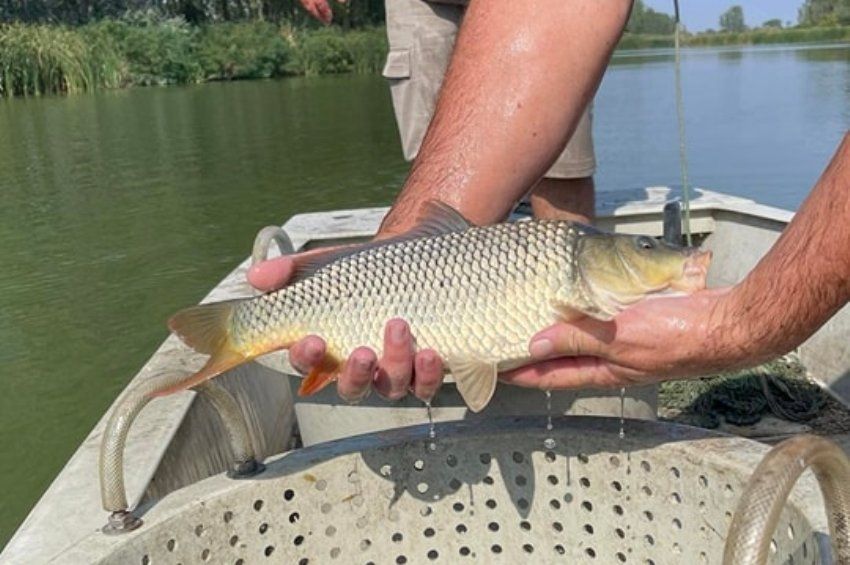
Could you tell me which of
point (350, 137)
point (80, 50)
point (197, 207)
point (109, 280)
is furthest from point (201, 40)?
point (109, 280)

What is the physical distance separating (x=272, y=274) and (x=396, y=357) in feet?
0.98

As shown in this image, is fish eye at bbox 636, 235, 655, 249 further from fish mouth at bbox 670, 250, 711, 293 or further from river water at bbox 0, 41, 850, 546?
river water at bbox 0, 41, 850, 546

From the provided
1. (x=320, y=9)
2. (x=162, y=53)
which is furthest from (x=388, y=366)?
(x=162, y=53)

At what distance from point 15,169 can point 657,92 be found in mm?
14099

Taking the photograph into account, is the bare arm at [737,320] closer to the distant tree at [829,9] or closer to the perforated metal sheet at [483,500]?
the perforated metal sheet at [483,500]

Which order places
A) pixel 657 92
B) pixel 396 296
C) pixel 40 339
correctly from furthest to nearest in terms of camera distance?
pixel 657 92 → pixel 40 339 → pixel 396 296

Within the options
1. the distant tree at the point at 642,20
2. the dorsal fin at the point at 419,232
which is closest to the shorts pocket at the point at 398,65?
the distant tree at the point at 642,20

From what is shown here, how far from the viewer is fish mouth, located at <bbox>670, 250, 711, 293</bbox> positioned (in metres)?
1.42

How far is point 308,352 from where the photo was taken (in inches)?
57.4

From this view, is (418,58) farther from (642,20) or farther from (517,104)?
(642,20)

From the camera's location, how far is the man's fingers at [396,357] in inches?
55.7

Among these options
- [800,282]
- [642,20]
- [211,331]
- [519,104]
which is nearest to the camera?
[800,282]

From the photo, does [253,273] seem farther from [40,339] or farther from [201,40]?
[201,40]

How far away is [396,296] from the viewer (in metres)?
1.46
